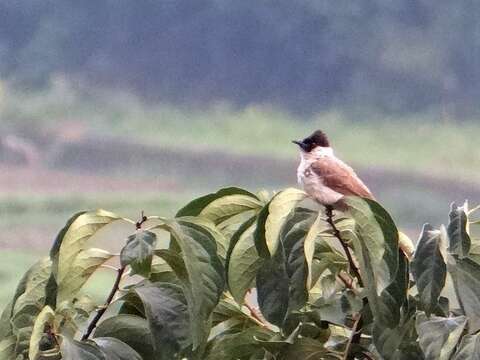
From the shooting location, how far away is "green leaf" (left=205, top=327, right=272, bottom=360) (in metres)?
0.54

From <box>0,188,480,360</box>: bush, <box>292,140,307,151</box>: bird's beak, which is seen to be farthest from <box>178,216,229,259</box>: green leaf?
<box>292,140,307,151</box>: bird's beak

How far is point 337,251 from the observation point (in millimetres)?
567

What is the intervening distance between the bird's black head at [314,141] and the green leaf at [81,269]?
309 mm

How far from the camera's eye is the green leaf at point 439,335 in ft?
Answer: 1.59

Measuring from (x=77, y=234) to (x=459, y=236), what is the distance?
18cm

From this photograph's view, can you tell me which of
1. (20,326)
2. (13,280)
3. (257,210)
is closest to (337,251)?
(257,210)

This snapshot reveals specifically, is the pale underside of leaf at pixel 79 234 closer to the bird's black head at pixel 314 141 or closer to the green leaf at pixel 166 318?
the green leaf at pixel 166 318

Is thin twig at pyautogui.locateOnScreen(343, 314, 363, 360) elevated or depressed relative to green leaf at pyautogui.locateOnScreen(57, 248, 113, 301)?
depressed

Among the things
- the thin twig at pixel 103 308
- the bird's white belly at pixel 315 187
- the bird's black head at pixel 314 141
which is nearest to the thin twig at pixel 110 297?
the thin twig at pixel 103 308

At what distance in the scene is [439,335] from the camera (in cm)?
49

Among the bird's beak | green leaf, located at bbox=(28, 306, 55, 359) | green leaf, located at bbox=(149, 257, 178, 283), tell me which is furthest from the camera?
the bird's beak

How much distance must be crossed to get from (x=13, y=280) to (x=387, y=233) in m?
1.21

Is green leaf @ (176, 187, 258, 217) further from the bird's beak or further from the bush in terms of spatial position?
the bird's beak

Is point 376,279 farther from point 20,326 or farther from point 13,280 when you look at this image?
point 13,280
